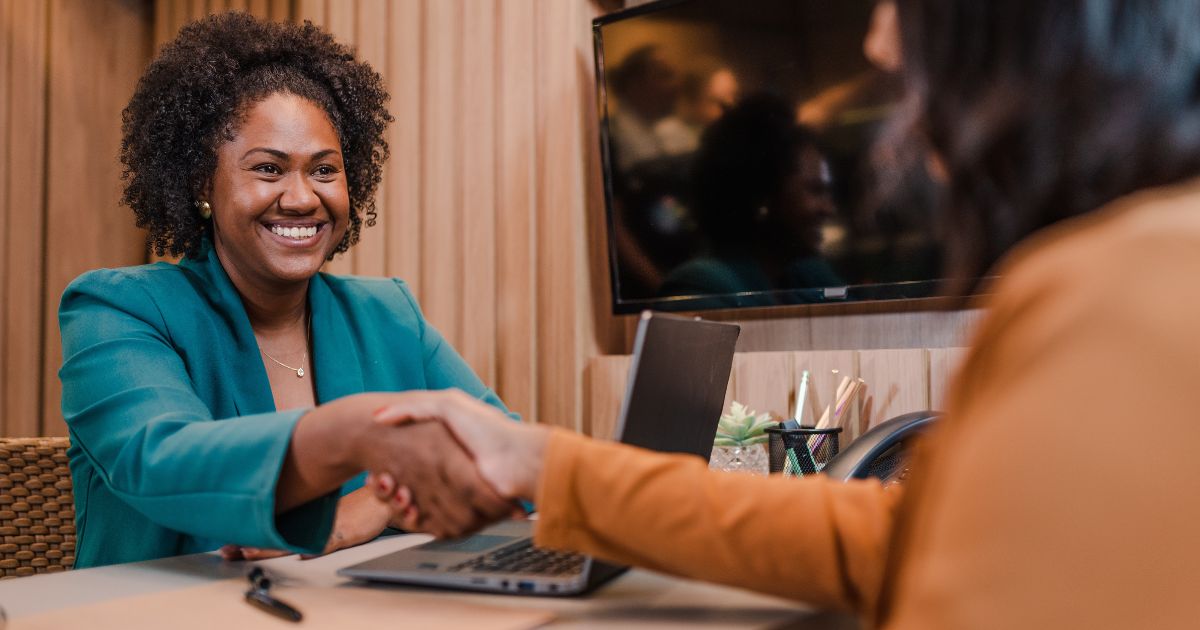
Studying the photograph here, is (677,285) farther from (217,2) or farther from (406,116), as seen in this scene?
(217,2)

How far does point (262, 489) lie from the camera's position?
0.88 m

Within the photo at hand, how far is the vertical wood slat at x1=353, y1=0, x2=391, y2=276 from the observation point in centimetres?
267

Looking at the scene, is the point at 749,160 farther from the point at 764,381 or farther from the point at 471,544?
the point at 471,544

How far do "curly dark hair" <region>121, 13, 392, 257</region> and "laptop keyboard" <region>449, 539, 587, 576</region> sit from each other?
3.15 feet

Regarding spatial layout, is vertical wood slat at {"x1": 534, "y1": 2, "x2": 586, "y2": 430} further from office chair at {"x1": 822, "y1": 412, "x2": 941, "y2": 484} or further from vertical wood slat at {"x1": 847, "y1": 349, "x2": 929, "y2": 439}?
office chair at {"x1": 822, "y1": 412, "x2": 941, "y2": 484}

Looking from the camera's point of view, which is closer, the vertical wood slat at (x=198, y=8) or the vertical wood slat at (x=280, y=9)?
the vertical wood slat at (x=280, y=9)

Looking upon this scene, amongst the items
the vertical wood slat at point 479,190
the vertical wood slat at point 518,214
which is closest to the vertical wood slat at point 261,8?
the vertical wood slat at point 479,190

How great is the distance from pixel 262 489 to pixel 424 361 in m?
0.82

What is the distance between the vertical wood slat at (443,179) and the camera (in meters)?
2.52

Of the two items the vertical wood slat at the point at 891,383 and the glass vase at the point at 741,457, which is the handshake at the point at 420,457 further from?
the vertical wood slat at the point at 891,383

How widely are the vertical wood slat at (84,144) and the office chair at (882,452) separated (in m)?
2.68

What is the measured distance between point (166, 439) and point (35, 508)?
784 millimetres

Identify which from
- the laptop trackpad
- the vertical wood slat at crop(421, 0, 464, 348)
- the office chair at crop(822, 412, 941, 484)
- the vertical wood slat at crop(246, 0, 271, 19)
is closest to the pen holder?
the office chair at crop(822, 412, 941, 484)

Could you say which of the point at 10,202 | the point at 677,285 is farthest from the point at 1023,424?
the point at 10,202
